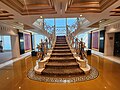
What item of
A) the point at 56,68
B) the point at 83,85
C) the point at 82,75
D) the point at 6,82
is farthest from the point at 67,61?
the point at 6,82

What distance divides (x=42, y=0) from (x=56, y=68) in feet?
10.1

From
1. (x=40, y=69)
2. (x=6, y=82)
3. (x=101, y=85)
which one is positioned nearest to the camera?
(x=101, y=85)

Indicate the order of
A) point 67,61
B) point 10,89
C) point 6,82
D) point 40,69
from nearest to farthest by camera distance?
point 10,89 → point 6,82 → point 40,69 → point 67,61

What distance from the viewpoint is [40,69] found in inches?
181

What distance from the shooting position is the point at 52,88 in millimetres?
3262

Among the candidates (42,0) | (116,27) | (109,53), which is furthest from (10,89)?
(109,53)

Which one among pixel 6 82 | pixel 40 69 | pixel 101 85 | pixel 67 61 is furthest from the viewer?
pixel 67 61

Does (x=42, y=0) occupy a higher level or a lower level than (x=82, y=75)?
higher

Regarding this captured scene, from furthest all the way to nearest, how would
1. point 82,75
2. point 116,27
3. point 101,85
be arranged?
point 116,27 → point 82,75 → point 101,85

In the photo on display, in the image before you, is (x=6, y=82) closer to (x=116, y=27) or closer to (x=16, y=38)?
(x=16, y=38)

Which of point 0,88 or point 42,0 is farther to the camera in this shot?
point 42,0

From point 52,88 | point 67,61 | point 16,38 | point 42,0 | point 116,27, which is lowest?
point 52,88

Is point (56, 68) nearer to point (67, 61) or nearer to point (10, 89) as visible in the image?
point (67, 61)

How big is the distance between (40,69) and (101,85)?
264 cm
